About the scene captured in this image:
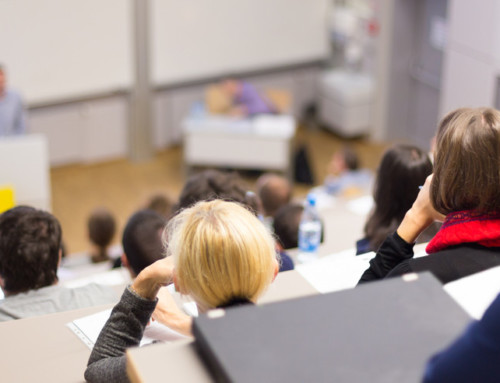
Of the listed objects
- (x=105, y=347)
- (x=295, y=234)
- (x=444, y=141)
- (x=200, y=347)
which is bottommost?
(x=295, y=234)

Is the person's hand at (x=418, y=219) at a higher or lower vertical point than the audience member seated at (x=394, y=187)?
higher

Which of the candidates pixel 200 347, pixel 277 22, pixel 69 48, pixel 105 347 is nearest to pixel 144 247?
pixel 105 347

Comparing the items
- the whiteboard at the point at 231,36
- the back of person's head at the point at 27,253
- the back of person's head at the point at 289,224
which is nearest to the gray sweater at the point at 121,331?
the back of person's head at the point at 27,253

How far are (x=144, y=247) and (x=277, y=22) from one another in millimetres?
5623

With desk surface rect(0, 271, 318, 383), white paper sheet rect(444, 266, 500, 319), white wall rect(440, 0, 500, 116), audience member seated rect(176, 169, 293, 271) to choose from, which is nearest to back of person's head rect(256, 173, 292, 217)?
audience member seated rect(176, 169, 293, 271)

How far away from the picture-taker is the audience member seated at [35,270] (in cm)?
255

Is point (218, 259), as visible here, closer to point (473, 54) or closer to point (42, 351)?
point (42, 351)

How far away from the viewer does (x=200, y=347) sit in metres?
1.21

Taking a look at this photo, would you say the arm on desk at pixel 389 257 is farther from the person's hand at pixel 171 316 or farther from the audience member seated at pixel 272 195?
the audience member seated at pixel 272 195

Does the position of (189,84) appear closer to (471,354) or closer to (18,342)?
(18,342)

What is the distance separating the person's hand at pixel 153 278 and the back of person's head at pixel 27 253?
95 cm

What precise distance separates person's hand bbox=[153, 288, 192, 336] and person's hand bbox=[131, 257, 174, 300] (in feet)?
0.37

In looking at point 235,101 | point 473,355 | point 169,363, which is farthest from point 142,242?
point 235,101

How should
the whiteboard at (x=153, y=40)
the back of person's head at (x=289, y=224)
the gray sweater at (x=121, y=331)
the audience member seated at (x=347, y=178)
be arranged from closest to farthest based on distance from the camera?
1. the gray sweater at (x=121, y=331)
2. the back of person's head at (x=289, y=224)
3. the audience member seated at (x=347, y=178)
4. the whiteboard at (x=153, y=40)
